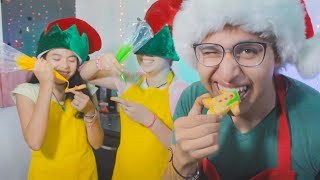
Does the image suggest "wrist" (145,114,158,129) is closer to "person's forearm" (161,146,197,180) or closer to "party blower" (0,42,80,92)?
"party blower" (0,42,80,92)

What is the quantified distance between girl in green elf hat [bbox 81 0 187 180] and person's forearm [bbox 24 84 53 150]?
0.88 feet

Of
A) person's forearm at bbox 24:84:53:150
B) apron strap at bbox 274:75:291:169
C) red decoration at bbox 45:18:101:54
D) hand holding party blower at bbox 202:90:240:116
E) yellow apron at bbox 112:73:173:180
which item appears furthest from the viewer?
red decoration at bbox 45:18:101:54

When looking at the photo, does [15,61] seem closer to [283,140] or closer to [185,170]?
[185,170]

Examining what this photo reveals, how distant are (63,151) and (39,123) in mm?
186

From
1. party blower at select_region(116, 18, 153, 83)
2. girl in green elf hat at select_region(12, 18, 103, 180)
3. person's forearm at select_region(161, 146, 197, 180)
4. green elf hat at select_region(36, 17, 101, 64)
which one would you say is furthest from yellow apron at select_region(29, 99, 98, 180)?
person's forearm at select_region(161, 146, 197, 180)

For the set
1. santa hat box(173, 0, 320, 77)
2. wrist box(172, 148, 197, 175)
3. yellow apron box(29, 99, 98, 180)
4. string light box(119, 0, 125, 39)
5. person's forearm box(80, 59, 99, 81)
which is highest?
string light box(119, 0, 125, 39)

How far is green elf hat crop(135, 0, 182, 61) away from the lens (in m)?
1.20

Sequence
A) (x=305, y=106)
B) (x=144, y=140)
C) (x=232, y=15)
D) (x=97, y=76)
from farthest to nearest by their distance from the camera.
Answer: (x=97, y=76)
(x=144, y=140)
(x=305, y=106)
(x=232, y=15)

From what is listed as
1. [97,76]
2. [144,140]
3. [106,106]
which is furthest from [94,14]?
[144,140]

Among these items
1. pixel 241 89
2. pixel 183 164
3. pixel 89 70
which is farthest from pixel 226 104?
pixel 89 70

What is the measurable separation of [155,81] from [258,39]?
0.68 metres

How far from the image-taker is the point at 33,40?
6.91 feet

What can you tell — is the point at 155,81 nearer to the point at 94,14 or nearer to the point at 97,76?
the point at 97,76

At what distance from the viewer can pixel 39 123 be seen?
1.17 meters
